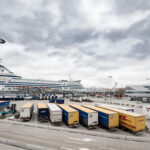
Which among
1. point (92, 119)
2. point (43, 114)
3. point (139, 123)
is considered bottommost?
point (43, 114)

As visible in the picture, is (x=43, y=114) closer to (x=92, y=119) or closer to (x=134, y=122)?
(x=92, y=119)

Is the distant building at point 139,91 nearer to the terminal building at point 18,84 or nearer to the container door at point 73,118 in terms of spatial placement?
the terminal building at point 18,84

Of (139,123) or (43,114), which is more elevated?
(139,123)

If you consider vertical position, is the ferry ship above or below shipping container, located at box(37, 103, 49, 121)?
above

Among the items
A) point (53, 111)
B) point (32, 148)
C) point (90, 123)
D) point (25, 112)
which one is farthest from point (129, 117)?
point (25, 112)

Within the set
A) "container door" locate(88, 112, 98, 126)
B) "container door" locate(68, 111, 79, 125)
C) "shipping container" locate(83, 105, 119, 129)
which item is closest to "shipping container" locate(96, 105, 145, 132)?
"shipping container" locate(83, 105, 119, 129)

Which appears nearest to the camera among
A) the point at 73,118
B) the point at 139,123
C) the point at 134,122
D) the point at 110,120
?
the point at 134,122

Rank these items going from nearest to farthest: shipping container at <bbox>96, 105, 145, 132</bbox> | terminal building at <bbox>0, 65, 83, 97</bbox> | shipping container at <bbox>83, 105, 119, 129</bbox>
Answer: shipping container at <bbox>96, 105, 145, 132</bbox>, shipping container at <bbox>83, 105, 119, 129</bbox>, terminal building at <bbox>0, 65, 83, 97</bbox>

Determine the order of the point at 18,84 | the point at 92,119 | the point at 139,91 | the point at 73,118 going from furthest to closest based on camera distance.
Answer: the point at 18,84 → the point at 139,91 → the point at 73,118 → the point at 92,119

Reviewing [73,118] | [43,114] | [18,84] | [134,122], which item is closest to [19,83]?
[18,84]

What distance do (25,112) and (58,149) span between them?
14505mm

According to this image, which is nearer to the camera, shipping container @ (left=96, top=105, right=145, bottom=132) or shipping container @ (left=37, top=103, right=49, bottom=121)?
shipping container @ (left=96, top=105, right=145, bottom=132)

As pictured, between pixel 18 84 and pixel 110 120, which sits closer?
pixel 110 120

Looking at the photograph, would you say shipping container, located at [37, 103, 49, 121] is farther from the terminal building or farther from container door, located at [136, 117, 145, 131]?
the terminal building
